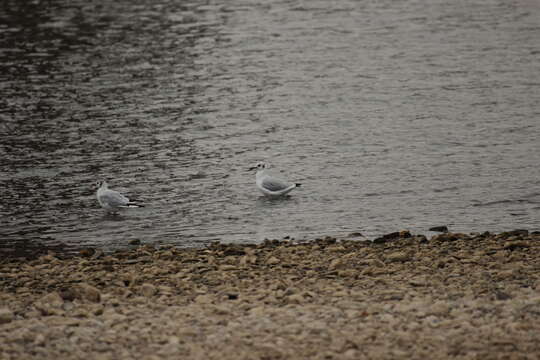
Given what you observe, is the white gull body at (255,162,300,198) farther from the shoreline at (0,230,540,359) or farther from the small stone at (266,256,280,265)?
the small stone at (266,256,280,265)

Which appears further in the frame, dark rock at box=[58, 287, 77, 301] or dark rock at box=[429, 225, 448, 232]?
dark rock at box=[429, 225, 448, 232]

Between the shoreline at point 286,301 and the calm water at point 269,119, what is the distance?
2440 millimetres

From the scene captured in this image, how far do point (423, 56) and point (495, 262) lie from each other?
19785mm

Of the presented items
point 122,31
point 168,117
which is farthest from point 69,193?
point 122,31

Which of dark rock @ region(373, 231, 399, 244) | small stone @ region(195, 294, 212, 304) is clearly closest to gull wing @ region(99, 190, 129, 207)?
dark rock @ region(373, 231, 399, 244)

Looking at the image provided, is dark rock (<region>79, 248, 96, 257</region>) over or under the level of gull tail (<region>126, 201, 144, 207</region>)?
over

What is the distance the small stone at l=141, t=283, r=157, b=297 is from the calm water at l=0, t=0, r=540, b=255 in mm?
4231

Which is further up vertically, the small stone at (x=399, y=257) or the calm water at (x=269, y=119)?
the small stone at (x=399, y=257)

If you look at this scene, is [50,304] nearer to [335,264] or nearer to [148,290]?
[148,290]

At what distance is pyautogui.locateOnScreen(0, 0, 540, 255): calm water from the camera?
62.1 feet

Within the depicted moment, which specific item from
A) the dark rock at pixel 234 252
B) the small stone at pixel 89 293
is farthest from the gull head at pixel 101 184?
the small stone at pixel 89 293

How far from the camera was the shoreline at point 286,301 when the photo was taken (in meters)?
10.8

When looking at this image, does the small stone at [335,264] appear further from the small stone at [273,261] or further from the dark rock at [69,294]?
the dark rock at [69,294]

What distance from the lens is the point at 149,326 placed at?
1154 cm
